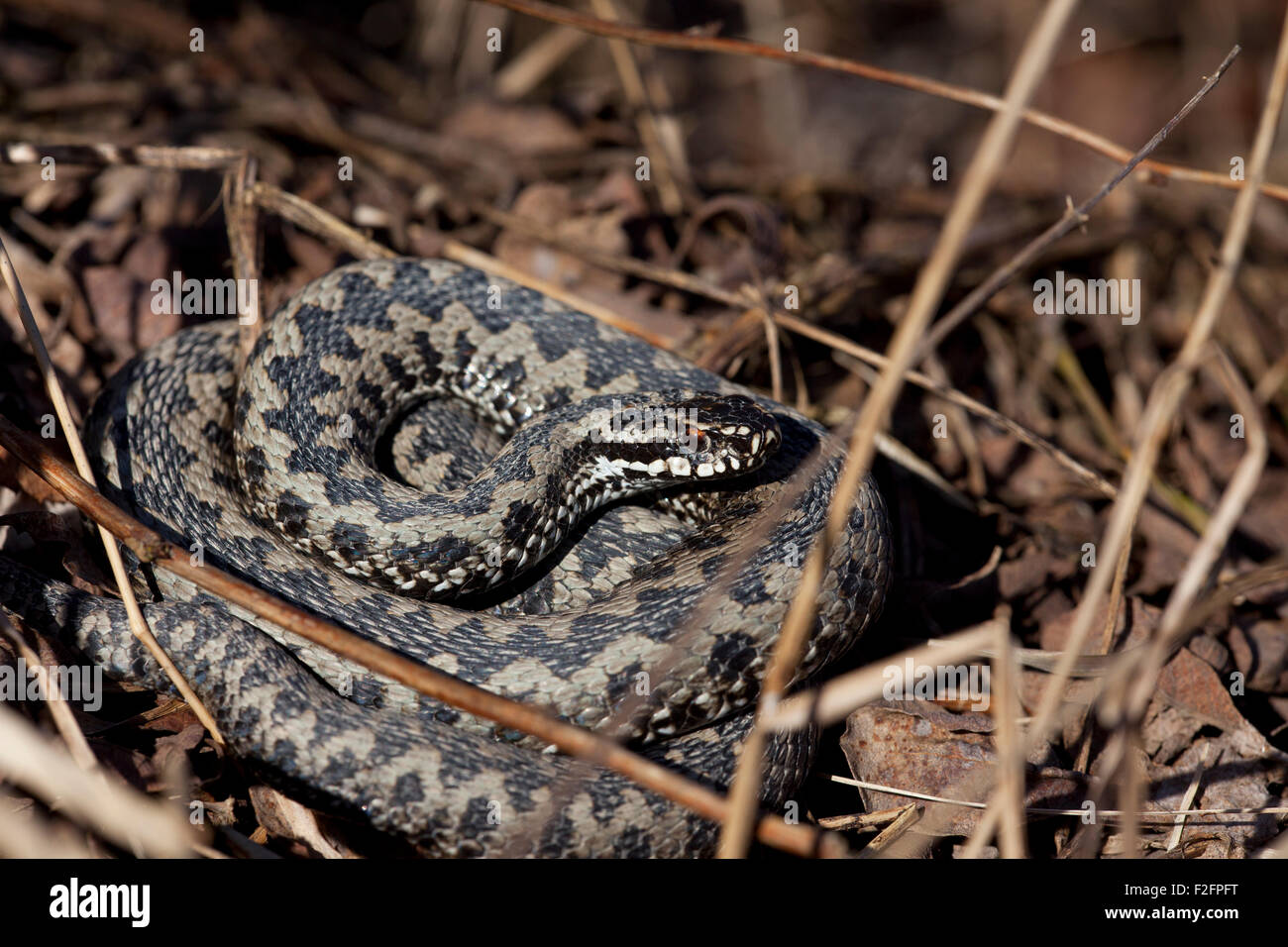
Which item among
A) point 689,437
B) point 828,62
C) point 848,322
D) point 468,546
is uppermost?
point 828,62

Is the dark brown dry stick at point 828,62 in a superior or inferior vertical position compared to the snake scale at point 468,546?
superior

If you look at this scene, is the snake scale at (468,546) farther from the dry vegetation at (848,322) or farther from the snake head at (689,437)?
the dry vegetation at (848,322)

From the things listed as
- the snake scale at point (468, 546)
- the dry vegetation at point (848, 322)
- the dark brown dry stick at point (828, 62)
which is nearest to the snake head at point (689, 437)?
the snake scale at point (468, 546)

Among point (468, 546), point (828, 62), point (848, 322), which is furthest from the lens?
point (848, 322)

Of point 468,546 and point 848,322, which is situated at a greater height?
point 848,322

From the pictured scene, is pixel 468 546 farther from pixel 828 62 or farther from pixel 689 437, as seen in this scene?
pixel 828 62

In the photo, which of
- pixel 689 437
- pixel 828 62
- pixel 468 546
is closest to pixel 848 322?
pixel 828 62
